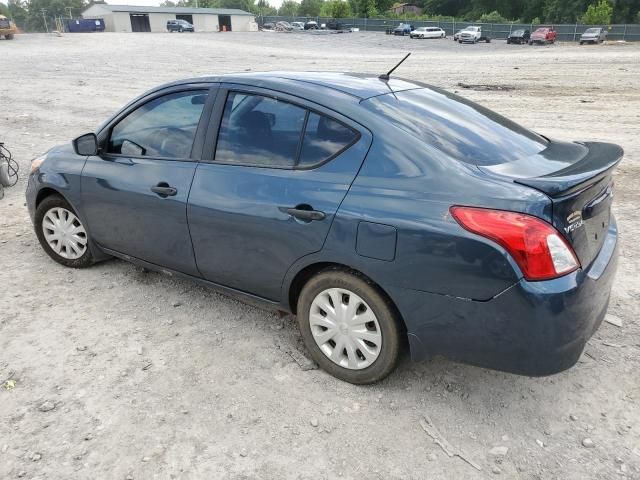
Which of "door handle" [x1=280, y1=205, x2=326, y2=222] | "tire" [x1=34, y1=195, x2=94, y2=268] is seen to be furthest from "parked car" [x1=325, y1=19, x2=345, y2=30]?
"door handle" [x1=280, y1=205, x2=326, y2=222]

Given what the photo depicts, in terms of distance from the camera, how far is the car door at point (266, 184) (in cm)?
283

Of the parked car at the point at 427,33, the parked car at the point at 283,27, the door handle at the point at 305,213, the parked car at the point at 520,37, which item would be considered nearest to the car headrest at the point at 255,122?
the door handle at the point at 305,213

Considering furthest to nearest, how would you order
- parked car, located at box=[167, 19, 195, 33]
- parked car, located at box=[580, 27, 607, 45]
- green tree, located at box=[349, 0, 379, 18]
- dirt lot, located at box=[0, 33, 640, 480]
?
1. green tree, located at box=[349, 0, 379, 18]
2. parked car, located at box=[167, 19, 195, 33]
3. parked car, located at box=[580, 27, 607, 45]
4. dirt lot, located at box=[0, 33, 640, 480]

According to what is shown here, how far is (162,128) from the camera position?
3.66 metres

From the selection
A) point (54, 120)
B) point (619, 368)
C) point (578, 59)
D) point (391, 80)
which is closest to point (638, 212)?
point (619, 368)

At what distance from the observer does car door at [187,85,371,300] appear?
283 cm

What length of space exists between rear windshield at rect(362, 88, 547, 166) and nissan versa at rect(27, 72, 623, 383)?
14 millimetres

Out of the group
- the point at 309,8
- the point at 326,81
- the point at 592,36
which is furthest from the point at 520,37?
the point at 309,8

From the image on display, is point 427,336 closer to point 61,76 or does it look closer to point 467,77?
point 467,77

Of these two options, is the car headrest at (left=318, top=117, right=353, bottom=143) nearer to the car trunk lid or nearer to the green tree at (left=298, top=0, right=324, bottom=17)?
the car trunk lid

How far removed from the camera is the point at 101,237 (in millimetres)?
4113

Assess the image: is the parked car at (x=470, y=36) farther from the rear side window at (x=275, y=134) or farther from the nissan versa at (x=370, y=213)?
the rear side window at (x=275, y=134)

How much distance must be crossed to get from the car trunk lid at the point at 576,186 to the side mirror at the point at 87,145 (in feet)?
9.30

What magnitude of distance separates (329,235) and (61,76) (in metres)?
22.2
